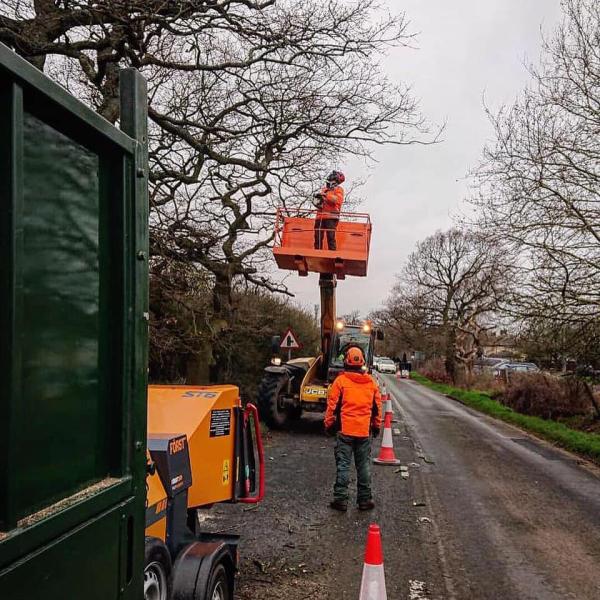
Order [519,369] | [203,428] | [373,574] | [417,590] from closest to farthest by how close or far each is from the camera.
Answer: [373,574]
[203,428]
[417,590]
[519,369]

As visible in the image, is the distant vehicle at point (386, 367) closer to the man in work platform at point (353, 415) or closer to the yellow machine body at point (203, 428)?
the man in work platform at point (353, 415)

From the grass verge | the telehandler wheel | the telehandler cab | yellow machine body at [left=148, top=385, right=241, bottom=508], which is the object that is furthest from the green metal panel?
the grass verge

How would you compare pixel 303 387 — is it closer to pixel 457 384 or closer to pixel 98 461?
pixel 98 461

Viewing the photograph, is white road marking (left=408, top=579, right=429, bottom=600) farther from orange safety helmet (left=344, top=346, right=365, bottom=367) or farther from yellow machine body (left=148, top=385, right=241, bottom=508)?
orange safety helmet (left=344, top=346, right=365, bottom=367)

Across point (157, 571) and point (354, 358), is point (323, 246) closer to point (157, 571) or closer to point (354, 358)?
point (354, 358)

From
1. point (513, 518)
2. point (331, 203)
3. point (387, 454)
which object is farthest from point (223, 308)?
point (513, 518)

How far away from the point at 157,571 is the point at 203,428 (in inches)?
40.9

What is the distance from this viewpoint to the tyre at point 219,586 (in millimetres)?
3451

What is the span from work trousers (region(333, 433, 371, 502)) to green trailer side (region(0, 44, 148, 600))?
553 centimetres

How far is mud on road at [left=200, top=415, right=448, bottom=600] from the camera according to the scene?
4938mm

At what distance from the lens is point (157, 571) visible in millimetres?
3090

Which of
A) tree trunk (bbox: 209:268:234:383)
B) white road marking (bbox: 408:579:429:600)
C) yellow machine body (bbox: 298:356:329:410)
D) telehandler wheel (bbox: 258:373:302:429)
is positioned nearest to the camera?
white road marking (bbox: 408:579:429:600)

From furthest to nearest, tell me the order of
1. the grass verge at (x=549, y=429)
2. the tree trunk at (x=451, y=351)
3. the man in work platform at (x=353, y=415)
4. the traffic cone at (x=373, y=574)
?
1. the tree trunk at (x=451, y=351)
2. the grass verge at (x=549, y=429)
3. the man in work platform at (x=353, y=415)
4. the traffic cone at (x=373, y=574)

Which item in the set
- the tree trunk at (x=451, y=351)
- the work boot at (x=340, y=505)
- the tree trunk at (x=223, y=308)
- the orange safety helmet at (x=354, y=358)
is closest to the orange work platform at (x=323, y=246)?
the tree trunk at (x=223, y=308)
